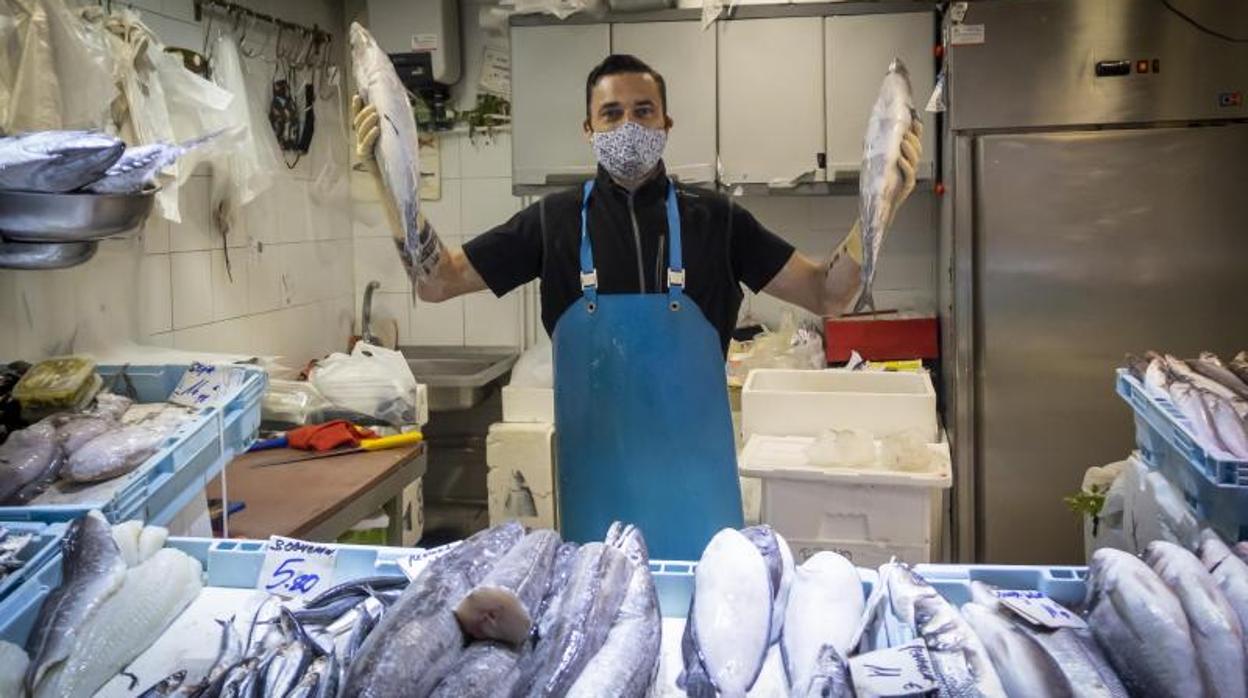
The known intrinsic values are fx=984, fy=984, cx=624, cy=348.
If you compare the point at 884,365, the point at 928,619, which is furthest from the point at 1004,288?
the point at 928,619

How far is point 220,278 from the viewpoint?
4070 millimetres

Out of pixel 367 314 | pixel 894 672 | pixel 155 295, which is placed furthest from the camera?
pixel 367 314

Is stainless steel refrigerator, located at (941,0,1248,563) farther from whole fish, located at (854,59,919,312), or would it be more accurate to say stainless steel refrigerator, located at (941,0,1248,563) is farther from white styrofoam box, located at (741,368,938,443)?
whole fish, located at (854,59,919,312)

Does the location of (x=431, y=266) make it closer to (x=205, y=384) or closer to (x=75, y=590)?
(x=205, y=384)

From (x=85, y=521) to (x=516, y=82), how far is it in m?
3.54

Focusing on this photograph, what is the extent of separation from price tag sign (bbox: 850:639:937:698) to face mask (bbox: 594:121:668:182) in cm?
152

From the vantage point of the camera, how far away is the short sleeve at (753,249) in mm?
2412

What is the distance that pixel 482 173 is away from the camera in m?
5.22

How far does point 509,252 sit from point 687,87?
2.38 meters

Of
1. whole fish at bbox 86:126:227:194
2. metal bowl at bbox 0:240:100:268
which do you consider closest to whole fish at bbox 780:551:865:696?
whole fish at bbox 86:126:227:194

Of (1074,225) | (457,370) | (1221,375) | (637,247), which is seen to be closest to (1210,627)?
(1221,375)

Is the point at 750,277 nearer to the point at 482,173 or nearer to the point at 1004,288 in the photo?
the point at 1004,288

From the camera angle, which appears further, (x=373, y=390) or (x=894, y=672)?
(x=373, y=390)

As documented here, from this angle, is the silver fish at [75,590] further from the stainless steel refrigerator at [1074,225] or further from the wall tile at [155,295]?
the stainless steel refrigerator at [1074,225]
